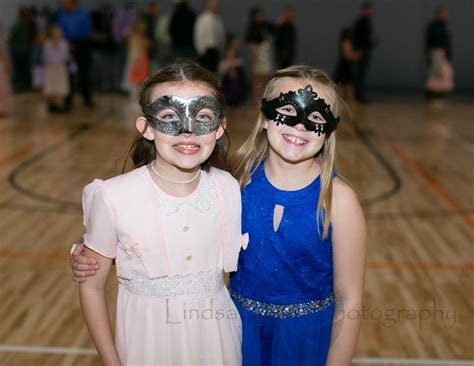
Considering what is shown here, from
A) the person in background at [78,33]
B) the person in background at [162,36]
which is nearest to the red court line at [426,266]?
the person in background at [78,33]

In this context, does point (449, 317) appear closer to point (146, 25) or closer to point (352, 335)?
point (352, 335)

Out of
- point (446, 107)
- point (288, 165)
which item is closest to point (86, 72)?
point (446, 107)

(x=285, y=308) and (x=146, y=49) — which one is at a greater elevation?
(x=285, y=308)

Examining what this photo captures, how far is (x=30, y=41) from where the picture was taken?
→ 45.5ft

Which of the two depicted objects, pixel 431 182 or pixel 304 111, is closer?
pixel 304 111

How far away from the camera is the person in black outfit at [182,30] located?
34.8 ft

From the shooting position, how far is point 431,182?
22.2 ft

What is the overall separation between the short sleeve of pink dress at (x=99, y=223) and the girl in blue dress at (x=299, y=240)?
0.41 meters

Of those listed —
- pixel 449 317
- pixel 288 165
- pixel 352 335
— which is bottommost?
pixel 449 317

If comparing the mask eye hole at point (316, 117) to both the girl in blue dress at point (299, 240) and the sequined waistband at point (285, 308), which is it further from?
the sequined waistband at point (285, 308)

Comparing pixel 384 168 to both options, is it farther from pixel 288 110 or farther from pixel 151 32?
pixel 151 32

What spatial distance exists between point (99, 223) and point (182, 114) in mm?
363

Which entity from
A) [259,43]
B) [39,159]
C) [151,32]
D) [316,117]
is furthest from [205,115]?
[151,32]

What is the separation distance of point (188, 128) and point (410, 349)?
1946 mm
